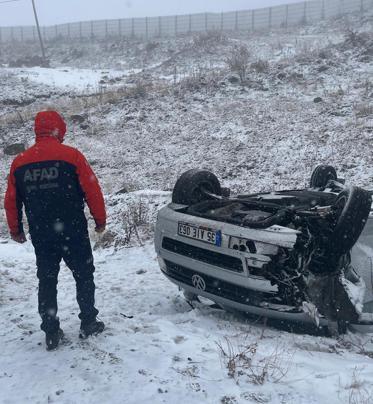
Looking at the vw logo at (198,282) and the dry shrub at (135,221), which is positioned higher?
the vw logo at (198,282)

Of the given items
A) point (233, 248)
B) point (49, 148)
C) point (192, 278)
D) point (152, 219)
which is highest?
point (49, 148)

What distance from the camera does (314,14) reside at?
35.8m

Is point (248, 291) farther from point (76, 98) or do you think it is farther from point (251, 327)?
point (76, 98)

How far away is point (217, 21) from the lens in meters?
39.3

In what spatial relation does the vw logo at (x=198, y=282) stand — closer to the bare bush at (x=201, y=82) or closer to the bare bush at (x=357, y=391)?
the bare bush at (x=357, y=391)

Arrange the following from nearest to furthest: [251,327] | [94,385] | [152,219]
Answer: [94,385] < [251,327] < [152,219]

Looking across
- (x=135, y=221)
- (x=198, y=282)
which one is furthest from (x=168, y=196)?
(x=198, y=282)

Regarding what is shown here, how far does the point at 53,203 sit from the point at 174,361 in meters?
1.45

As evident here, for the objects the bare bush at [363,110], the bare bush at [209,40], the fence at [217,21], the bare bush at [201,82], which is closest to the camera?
the bare bush at [363,110]

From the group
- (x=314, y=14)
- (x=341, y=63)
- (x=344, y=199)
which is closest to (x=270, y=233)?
(x=344, y=199)

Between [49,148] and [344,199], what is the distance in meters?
2.38

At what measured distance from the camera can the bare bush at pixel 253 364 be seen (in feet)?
9.42

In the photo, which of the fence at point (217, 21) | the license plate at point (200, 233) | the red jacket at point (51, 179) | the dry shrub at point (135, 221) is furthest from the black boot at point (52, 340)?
the fence at point (217, 21)

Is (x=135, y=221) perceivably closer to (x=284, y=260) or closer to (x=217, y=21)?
→ (x=284, y=260)
